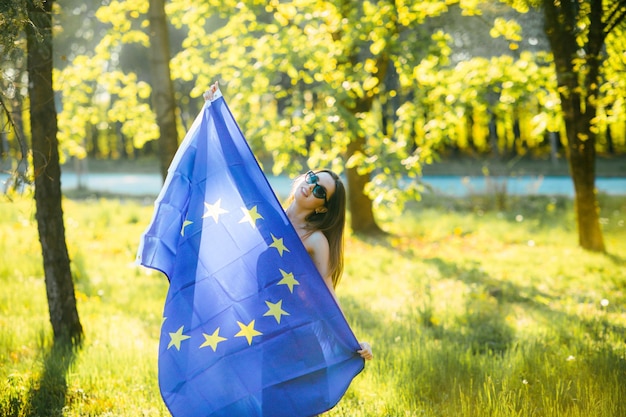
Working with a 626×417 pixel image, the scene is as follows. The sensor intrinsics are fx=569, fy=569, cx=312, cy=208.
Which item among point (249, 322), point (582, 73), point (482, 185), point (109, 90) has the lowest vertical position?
point (482, 185)

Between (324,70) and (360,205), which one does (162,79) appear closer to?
(324,70)

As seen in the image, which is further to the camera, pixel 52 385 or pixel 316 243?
pixel 52 385

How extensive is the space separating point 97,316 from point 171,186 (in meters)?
3.36

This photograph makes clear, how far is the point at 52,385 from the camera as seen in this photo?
167 inches

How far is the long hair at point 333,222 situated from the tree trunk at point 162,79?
514cm

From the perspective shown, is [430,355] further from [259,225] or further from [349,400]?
[259,225]

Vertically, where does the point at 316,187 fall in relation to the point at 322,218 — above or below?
above

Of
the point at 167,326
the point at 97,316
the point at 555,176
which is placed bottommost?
the point at 555,176

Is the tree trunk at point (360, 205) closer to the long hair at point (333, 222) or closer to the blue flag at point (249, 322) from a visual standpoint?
the long hair at point (333, 222)

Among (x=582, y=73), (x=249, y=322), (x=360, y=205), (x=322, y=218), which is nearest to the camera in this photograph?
(x=249, y=322)

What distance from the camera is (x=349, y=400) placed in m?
4.09

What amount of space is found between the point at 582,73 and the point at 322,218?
193 inches

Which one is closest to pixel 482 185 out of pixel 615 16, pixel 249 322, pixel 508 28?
pixel 508 28

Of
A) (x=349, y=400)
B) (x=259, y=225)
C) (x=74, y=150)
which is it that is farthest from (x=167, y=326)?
(x=74, y=150)
